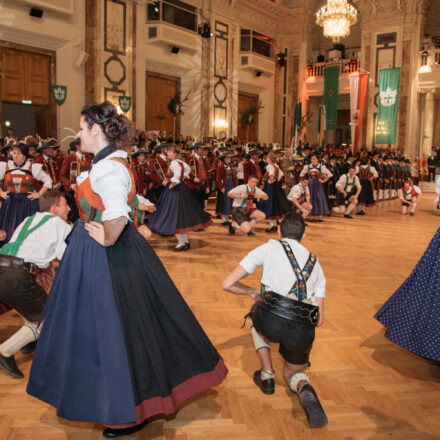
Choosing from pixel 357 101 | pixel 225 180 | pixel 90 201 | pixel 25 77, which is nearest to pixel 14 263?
pixel 90 201

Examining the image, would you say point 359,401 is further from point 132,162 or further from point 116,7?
point 116,7

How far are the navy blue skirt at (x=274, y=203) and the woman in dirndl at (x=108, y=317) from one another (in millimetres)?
6464

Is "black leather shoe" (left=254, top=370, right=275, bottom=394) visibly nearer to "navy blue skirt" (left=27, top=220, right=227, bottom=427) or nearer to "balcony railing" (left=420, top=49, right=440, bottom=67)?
"navy blue skirt" (left=27, top=220, right=227, bottom=427)

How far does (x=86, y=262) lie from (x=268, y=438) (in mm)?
1256

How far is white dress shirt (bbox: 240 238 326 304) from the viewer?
7.68 feet

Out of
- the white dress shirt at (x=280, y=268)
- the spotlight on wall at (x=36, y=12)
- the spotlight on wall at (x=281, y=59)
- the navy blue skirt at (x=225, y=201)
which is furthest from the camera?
the spotlight on wall at (x=281, y=59)

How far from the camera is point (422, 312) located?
9.39 feet

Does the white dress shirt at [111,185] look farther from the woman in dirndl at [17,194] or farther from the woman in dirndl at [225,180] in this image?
the woman in dirndl at [225,180]

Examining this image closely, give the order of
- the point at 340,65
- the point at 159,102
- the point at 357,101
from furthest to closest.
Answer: the point at 340,65 → the point at 357,101 → the point at 159,102

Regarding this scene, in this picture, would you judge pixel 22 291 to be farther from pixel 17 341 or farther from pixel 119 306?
pixel 119 306

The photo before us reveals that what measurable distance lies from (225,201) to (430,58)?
14.4m

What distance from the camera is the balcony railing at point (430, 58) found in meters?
18.5

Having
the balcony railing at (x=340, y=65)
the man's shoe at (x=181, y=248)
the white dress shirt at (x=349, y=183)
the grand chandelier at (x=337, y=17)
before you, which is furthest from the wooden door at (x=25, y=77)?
the balcony railing at (x=340, y=65)

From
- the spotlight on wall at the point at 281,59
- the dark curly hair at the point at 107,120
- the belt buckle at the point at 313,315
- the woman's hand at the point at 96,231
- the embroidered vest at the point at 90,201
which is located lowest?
the belt buckle at the point at 313,315
